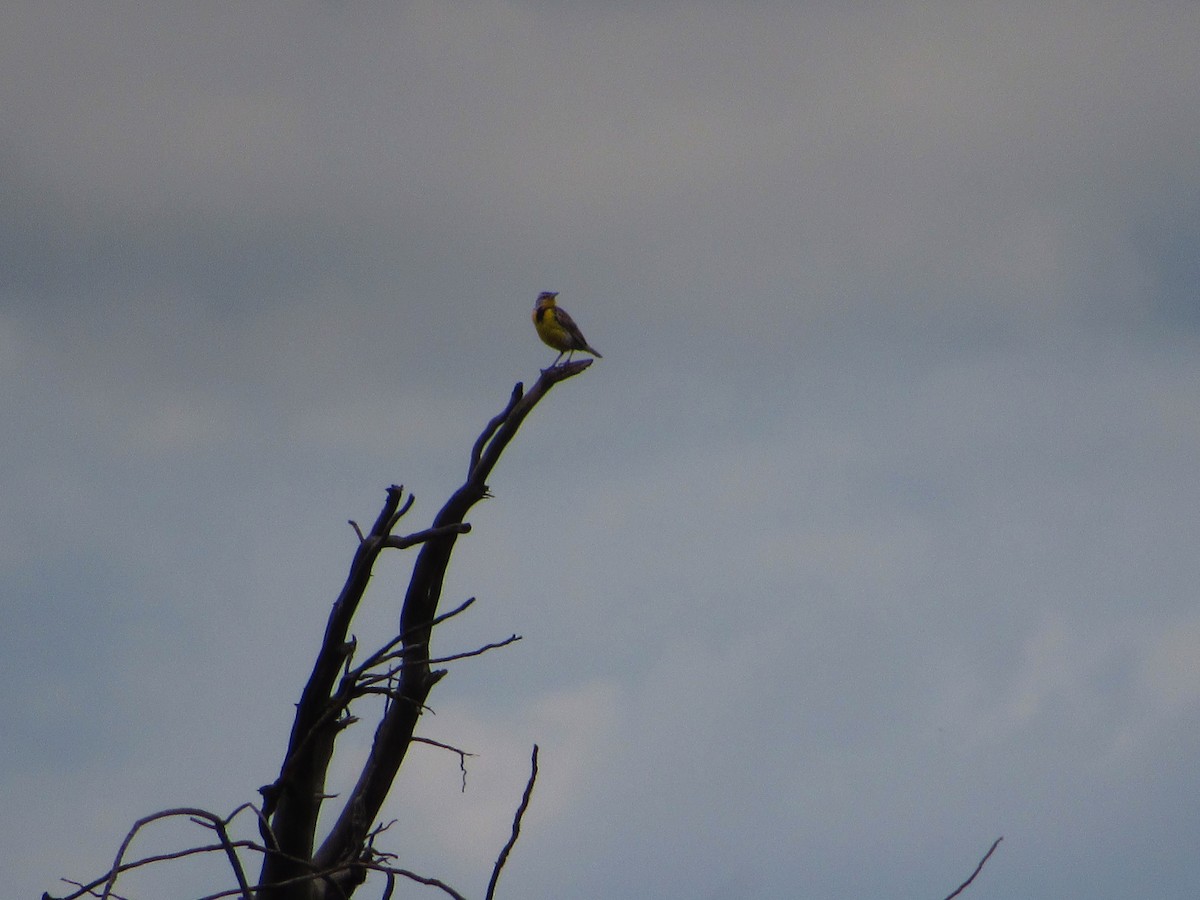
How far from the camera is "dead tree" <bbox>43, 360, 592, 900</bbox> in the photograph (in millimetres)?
5027

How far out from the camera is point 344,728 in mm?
6148

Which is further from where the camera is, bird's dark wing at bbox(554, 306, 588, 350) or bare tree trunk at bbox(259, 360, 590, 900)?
bird's dark wing at bbox(554, 306, 588, 350)

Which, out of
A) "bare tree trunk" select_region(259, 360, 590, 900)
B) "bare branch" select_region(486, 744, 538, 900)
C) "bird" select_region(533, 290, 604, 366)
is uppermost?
"bird" select_region(533, 290, 604, 366)

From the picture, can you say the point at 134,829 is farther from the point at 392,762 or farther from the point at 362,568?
the point at 392,762

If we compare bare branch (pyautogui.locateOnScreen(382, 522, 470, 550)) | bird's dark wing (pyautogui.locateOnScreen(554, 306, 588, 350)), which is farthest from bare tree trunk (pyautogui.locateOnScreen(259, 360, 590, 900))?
bird's dark wing (pyautogui.locateOnScreen(554, 306, 588, 350))

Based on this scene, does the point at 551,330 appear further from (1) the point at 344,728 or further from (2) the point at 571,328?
(1) the point at 344,728

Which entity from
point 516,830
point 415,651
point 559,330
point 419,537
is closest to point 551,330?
point 559,330

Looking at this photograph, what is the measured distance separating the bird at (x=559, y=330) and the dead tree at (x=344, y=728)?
7.93 m

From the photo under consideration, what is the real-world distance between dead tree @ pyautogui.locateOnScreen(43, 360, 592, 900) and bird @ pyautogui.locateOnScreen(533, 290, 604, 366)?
793cm

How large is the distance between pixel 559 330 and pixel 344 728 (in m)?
9.98

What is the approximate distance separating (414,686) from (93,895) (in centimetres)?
248

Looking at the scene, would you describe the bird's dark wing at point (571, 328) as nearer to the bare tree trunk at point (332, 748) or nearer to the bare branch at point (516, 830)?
the bare tree trunk at point (332, 748)

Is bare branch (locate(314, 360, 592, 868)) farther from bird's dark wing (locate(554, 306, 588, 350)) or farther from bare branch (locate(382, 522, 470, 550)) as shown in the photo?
bird's dark wing (locate(554, 306, 588, 350))

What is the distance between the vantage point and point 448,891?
471cm
